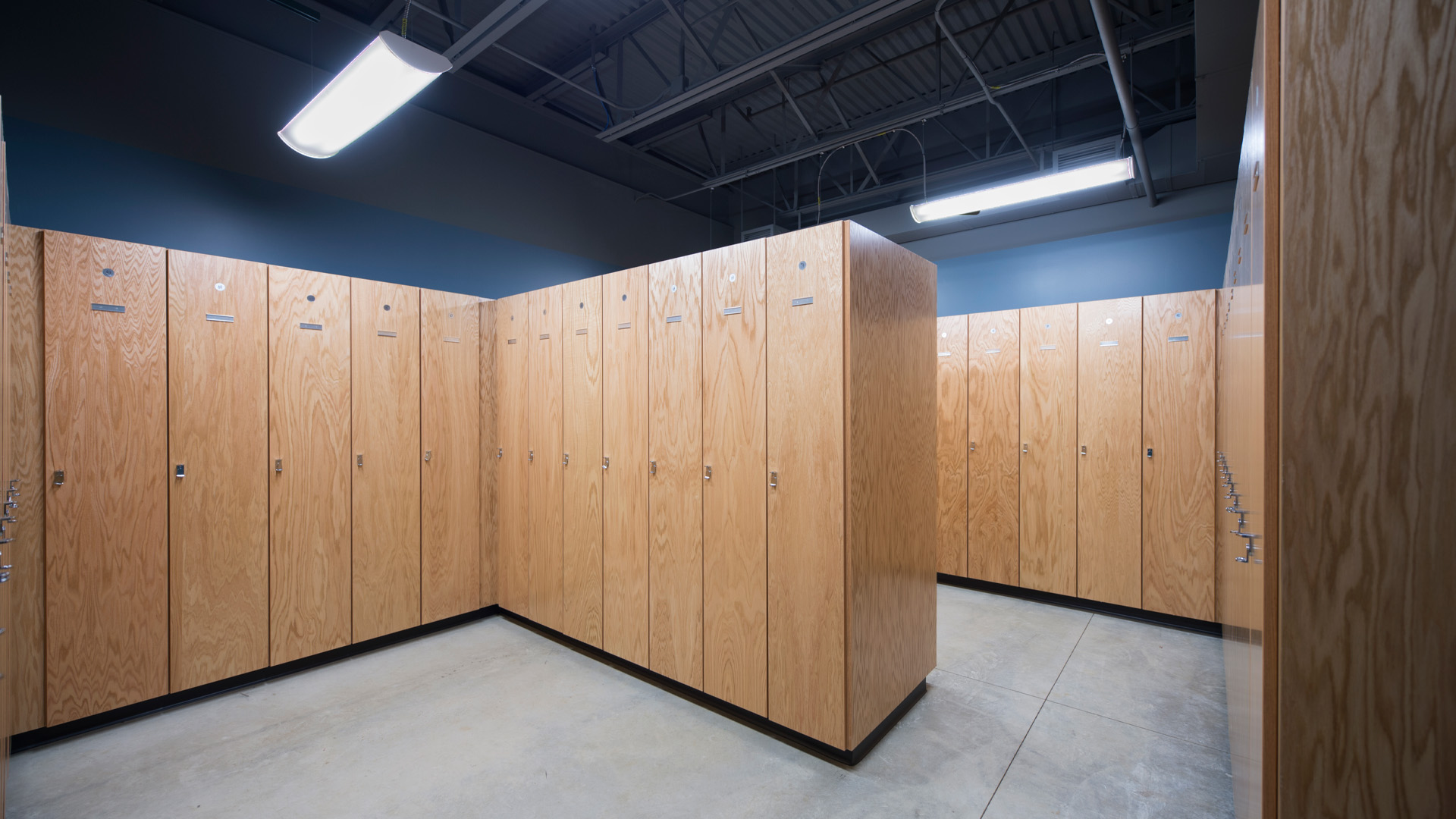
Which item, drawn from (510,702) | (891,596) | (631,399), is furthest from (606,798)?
(631,399)

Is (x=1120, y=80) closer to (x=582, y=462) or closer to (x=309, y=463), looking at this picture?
(x=582, y=462)

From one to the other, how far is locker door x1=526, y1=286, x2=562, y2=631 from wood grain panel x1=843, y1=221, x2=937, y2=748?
7.09 ft

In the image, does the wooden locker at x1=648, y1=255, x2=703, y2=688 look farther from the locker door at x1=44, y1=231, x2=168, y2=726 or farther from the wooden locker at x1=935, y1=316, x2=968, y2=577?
the wooden locker at x1=935, y1=316, x2=968, y2=577

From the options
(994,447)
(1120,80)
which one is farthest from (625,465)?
(1120,80)

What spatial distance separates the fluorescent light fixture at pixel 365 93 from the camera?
2.42 meters

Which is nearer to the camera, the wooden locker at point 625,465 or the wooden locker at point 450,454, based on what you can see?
the wooden locker at point 625,465

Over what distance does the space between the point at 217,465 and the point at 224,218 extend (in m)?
1.78

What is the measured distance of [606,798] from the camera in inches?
89.5

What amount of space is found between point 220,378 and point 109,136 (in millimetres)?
1682

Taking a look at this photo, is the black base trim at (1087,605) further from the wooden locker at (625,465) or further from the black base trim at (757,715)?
the wooden locker at (625,465)

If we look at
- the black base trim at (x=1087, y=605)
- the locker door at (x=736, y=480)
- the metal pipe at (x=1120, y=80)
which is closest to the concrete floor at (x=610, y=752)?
the locker door at (x=736, y=480)

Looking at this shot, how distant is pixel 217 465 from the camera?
3131 millimetres

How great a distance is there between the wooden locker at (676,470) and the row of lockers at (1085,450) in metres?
2.99

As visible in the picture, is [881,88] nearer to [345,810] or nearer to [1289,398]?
[1289,398]
